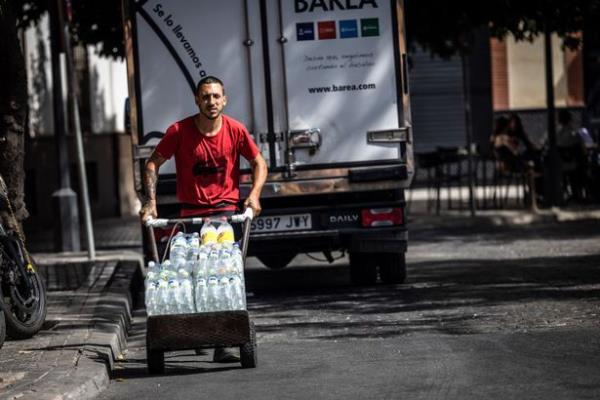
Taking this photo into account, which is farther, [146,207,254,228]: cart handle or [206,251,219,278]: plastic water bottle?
[146,207,254,228]: cart handle

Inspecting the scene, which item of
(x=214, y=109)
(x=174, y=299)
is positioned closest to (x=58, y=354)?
(x=174, y=299)

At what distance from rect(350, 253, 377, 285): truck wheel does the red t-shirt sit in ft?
14.6

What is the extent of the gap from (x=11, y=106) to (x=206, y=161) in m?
2.51

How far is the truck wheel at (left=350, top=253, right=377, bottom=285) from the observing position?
14539 millimetres

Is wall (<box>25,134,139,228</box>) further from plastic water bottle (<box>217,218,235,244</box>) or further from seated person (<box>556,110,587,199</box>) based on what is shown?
plastic water bottle (<box>217,218,235,244</box>)

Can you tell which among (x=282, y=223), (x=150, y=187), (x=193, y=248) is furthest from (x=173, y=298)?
(x=282, y=223)

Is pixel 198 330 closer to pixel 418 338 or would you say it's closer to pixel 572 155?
pixel 418 338

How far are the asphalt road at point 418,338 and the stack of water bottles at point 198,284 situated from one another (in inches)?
16.5

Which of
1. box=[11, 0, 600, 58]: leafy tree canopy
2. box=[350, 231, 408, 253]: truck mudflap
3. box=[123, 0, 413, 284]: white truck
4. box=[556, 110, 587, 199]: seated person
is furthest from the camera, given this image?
box=[556, 110, 587, 199]: seated person

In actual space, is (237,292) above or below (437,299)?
above

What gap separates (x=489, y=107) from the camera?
120ft

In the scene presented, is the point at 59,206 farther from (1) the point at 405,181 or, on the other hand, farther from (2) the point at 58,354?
(2) the point at 58,354

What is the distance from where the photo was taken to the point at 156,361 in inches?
→ 370

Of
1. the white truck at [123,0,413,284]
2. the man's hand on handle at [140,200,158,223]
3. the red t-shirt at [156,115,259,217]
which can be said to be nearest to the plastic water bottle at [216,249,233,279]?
the man's hand on handle at [140,200,158,223]
